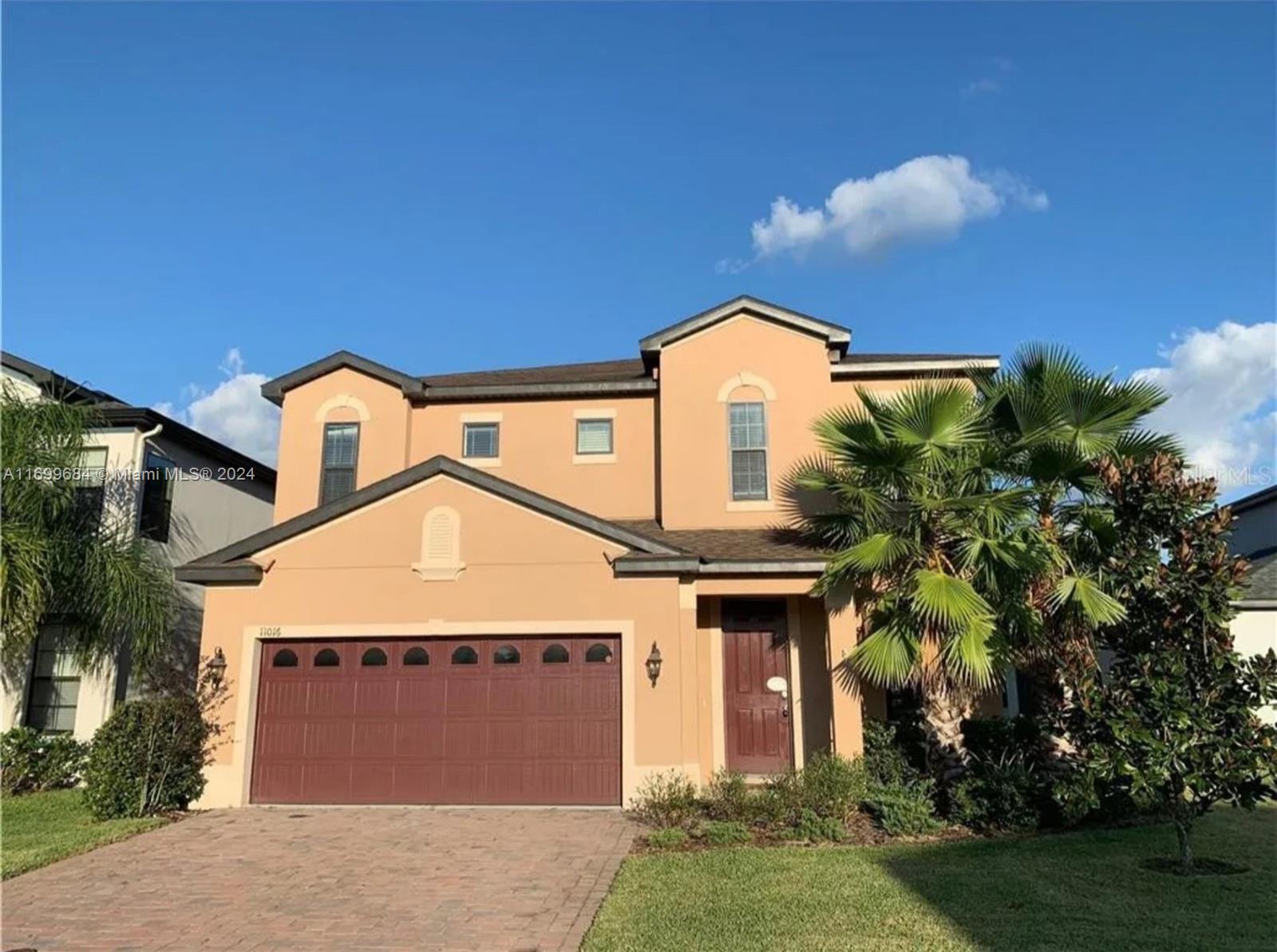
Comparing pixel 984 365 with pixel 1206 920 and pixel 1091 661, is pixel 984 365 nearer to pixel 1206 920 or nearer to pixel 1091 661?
pixel 1091 661

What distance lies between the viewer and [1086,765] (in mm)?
8508

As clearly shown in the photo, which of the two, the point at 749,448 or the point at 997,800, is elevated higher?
the point at 749,448

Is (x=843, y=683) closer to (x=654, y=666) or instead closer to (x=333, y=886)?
(x=654, y=666)

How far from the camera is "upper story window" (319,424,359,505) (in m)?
15.8

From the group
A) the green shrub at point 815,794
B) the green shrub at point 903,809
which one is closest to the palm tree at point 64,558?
the green shrub at point 815,794

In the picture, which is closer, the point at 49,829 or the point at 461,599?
the point at 49,829

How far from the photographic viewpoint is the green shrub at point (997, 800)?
10281 millimetres

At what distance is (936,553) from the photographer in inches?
442

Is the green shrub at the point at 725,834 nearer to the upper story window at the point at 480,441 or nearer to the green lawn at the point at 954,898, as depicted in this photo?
the green lawn at the point at 954,898

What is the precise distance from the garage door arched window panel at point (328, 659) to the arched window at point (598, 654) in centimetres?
381

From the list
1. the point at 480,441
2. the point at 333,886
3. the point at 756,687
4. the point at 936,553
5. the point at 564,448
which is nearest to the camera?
the point at 333,886

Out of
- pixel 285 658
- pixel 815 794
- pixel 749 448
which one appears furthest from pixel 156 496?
pixel 815 794

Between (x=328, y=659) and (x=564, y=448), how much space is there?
18.2ft

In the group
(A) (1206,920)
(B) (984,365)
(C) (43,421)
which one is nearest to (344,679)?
(C) (43,421)
